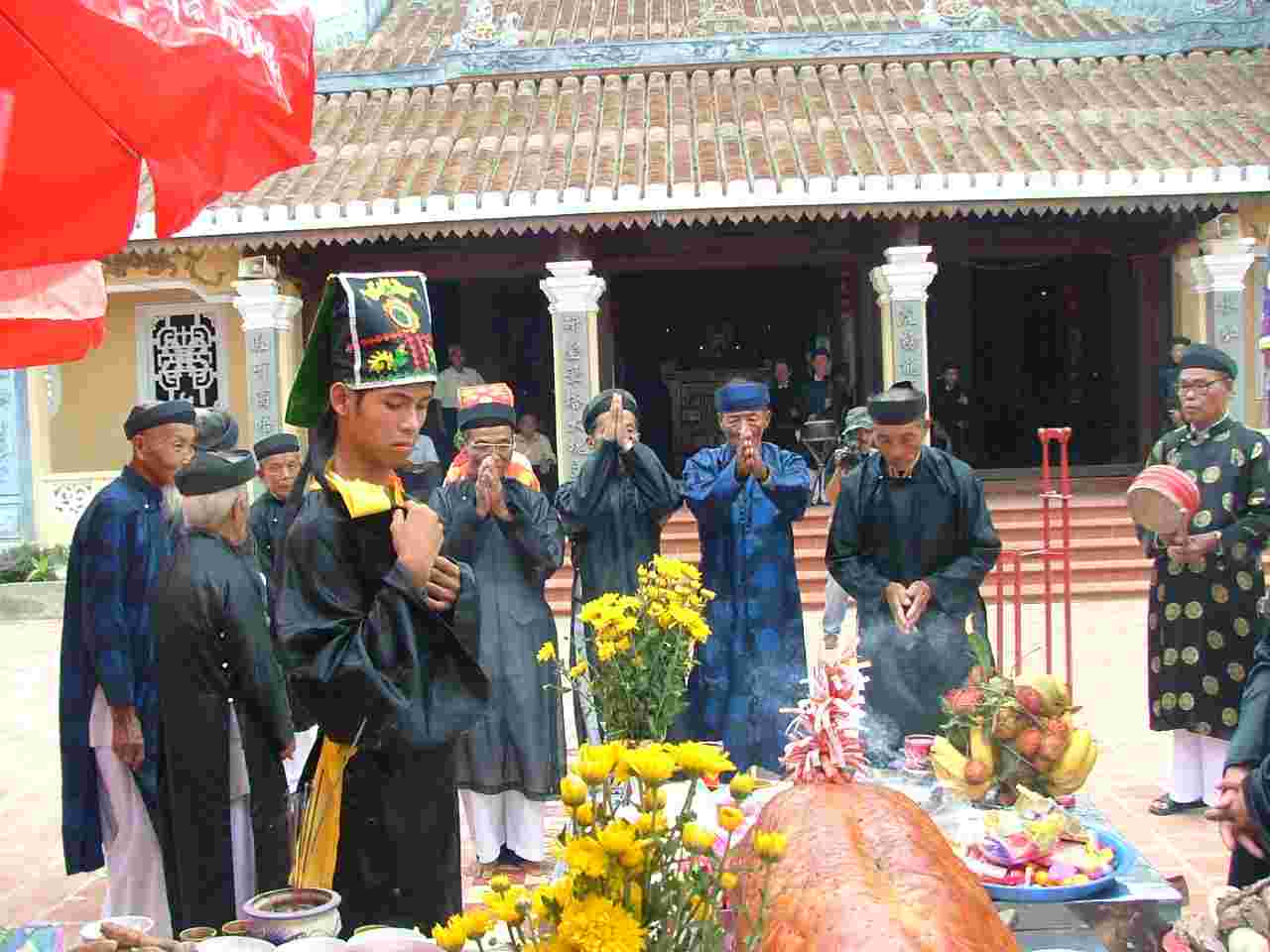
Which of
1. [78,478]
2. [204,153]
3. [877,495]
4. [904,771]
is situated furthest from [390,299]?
[78,478]

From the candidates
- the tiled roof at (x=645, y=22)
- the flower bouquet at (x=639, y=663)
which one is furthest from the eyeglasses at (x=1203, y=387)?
the tiled roof at (x=645, y=22)

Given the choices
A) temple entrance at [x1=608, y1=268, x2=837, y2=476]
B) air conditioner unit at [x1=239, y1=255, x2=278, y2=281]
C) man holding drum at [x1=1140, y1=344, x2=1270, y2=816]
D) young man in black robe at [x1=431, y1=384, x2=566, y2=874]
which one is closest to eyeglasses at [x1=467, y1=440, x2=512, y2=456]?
young man in black robe at [x1=431, y1=384, x2=566, y2=874]

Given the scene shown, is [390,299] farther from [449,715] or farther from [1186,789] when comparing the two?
[1186,789]

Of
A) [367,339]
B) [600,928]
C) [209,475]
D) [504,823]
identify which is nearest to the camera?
[600,928]

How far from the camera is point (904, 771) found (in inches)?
141

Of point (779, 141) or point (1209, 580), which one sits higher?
point (779, 141)

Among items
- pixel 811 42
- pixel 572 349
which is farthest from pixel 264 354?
pixel 811 42

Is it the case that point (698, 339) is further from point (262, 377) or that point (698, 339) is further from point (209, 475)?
point (209, 475)

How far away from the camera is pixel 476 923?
1.60m

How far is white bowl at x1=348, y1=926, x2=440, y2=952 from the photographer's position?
2072 mm

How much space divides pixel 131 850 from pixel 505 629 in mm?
1546

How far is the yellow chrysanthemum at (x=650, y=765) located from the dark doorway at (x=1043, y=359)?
15.1 meters

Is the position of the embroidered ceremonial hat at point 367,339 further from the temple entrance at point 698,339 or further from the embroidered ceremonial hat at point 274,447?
the temple entrance at point 698,339

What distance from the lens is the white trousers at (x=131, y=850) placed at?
14.6 feet
